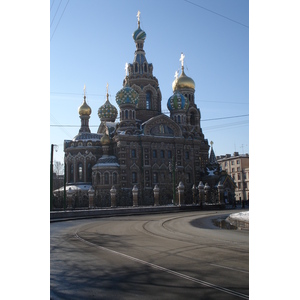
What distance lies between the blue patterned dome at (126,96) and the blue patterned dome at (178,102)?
4.29 metres

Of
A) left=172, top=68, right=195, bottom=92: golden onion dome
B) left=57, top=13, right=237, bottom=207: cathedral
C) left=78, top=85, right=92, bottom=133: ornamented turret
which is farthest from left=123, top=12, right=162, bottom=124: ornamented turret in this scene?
left=78, top=85, right=92, bottom=133: ornamented turret

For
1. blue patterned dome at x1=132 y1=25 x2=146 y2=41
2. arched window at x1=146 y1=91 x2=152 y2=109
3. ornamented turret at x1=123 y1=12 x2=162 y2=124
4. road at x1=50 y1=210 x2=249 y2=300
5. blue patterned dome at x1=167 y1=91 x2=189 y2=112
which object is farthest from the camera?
blue patterned dome at x1=132 y1=25 x2=146 y2=41

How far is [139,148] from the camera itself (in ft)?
119

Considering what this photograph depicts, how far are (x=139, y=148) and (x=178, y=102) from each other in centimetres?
723

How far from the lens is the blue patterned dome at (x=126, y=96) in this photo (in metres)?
37.7

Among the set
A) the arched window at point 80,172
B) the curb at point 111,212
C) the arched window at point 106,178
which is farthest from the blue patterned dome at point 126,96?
the curb at point 111,212

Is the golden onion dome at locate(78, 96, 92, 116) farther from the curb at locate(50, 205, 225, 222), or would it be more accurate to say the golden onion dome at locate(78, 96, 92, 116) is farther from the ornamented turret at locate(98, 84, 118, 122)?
the curb at locate(50, 205, 225, 222)

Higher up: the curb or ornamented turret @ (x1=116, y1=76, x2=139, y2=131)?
ornamented turret @ (x1=116, y1=76, x2=139, y2=131)

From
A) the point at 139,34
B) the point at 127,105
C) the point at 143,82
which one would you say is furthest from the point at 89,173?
the point at 139,34

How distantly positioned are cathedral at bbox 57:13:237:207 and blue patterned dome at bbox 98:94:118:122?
114 mm

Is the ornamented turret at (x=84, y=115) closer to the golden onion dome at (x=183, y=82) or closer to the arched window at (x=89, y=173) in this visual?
the arched window at (x=89, y=173)

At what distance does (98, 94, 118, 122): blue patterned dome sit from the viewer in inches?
1698
